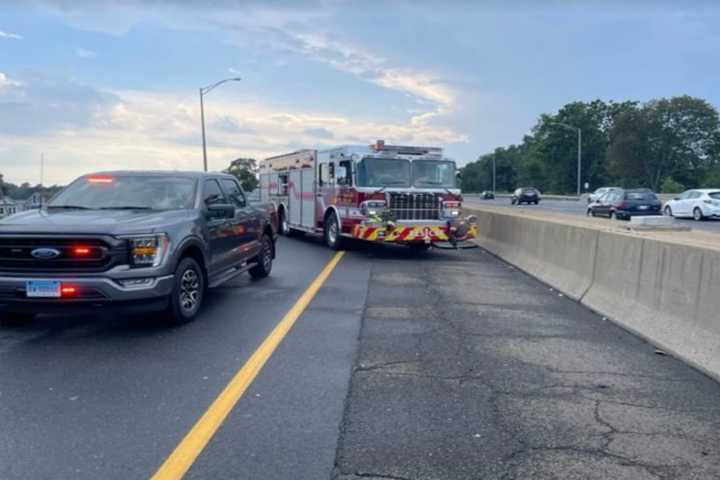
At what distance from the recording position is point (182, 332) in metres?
7.23

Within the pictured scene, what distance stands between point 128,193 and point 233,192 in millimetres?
2056

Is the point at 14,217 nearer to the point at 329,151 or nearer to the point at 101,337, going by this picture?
the point at 101,337

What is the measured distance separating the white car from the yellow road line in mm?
27012

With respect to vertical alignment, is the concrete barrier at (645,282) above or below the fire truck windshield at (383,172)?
below

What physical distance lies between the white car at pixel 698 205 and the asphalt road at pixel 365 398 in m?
24.4

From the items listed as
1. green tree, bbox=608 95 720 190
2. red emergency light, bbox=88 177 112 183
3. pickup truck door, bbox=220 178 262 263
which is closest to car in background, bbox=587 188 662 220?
pickup truck door, bbox=220 178 262 263

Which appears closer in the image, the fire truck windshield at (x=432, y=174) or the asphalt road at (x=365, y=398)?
the asphalt road at (x=365, y=398)

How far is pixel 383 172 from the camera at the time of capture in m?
15.0

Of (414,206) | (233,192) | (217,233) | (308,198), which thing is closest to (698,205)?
(308,198)

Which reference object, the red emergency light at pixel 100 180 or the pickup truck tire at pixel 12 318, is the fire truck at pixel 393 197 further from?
the pickup truck tire at pixel 12 318

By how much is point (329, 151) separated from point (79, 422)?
41.3 feet

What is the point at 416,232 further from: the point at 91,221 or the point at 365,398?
the point at 365,398

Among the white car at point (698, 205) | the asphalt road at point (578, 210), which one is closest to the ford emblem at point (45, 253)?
the asphalt road at point (578, 210)

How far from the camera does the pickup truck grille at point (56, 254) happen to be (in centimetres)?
667
